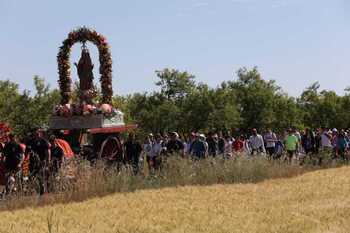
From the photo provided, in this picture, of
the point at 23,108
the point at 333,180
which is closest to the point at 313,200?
the point at 333,180

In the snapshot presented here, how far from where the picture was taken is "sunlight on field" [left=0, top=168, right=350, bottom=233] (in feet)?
32.7

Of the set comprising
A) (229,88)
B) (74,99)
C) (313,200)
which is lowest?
(313,200)

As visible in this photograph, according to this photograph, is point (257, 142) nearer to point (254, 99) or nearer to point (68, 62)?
point (68, 62)

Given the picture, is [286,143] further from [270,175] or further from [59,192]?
[59,192]

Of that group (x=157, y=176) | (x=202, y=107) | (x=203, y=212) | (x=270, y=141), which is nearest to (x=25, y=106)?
(x=202, y=107)

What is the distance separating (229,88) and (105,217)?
195 ft

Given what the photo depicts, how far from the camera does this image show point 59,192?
543 inches

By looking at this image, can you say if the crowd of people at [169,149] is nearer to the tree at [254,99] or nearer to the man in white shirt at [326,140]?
the man in white shirt at [326,140]

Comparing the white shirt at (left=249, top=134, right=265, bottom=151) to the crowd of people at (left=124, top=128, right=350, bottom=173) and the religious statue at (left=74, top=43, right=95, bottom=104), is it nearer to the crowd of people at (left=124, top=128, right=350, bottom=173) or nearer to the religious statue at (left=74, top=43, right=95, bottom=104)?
the crowd of people at (left=124, top=128, right=350, bottom=173)

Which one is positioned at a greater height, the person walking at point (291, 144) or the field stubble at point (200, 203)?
the person walking at point (291, 144)

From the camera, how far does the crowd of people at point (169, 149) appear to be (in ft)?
48.2

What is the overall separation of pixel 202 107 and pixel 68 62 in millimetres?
39669

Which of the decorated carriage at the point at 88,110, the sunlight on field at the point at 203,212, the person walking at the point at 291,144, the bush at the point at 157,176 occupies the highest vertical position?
the decorated carriage at the point at 88,110

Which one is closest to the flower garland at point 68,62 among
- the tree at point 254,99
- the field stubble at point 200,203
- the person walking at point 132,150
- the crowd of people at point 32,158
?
the person walking at point 132,150
